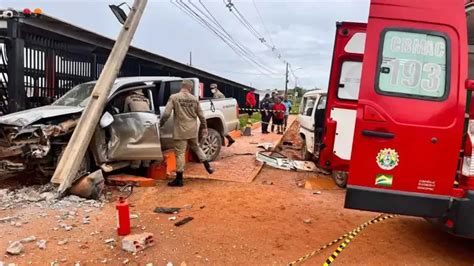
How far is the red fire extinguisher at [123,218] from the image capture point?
4789mm

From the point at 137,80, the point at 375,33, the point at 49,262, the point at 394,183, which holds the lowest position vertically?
the point at 49,262

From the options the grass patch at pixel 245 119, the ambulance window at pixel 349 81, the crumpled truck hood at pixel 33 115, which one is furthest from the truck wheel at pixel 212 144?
the grass patch at pixel 245 119

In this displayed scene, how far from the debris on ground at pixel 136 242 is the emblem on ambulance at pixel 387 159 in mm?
2513

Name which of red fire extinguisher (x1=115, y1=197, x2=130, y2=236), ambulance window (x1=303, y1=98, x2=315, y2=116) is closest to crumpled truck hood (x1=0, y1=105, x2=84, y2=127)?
red fire extinguisher (x1=115, y1=197, x2=130, y2=236)

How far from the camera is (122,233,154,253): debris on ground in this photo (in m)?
4.45

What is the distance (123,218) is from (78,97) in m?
3.63

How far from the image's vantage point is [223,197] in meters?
6.75

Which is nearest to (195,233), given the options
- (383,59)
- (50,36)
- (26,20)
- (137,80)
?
(383,59)

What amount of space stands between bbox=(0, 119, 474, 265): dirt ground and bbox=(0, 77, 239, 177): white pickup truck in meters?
0.73

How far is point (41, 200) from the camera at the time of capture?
595 centimetres

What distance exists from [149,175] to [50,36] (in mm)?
4950

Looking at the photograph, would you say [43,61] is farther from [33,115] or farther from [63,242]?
[63,242]

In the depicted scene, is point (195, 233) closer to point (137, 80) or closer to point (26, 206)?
point (26, 206)

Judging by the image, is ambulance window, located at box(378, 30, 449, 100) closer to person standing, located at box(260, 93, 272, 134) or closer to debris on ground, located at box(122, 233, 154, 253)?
debris on ground, located at box(122, 233, 154, 253)
